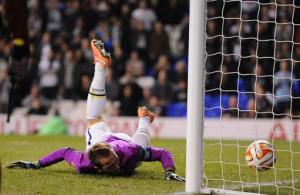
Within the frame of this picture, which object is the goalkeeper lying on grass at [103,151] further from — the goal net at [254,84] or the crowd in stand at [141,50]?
the crowd in stand at [141,50]

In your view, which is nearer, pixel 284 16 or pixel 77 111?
pixel 284 16

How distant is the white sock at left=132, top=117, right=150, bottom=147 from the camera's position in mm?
6887

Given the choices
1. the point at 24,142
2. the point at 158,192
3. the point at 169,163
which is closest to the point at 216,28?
the point at 24,142

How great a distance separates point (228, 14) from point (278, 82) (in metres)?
3.28

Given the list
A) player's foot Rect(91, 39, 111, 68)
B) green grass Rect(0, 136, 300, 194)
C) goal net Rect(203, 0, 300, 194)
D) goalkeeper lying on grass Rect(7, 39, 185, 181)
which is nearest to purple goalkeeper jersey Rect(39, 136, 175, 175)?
goalkeeper lying on grass Rect(7, 39, 185, 181)

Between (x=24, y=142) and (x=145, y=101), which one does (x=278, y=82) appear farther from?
(x=24, y=142)

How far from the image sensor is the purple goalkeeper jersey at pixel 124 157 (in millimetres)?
6441

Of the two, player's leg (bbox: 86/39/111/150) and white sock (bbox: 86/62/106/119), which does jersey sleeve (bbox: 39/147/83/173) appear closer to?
player's leg (bbox: 86/39/111/150)

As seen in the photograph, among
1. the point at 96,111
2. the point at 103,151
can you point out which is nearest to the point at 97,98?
the point at 96,111

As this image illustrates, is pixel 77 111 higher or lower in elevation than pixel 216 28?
lower

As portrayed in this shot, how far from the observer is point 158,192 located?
222 inches

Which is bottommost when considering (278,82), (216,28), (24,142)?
(24,142)

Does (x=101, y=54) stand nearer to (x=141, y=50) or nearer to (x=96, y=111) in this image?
(x=96, y=111)

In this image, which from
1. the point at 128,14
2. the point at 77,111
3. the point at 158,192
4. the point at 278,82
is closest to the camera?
the point at 158,192
